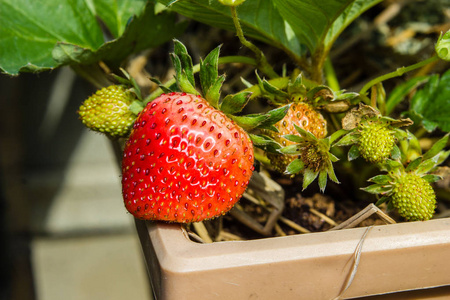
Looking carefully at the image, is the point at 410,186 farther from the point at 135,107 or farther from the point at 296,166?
the point at 135,107

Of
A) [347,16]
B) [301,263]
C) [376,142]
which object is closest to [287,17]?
[347,16]

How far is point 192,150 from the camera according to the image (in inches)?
20.8

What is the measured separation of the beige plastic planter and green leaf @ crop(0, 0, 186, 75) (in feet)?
0.92

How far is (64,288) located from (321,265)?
5.56 ft

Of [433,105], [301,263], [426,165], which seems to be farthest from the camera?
[433,105]

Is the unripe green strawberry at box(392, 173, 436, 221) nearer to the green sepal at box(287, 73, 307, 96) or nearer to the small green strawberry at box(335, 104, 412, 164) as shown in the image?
the small green strawberry at box(335, 104, 412, 164)

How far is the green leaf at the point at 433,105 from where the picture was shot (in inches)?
27.6

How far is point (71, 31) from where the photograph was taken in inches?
30.5

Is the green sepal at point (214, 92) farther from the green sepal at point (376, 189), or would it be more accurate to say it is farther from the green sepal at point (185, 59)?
the green sepal at point (376, 189)

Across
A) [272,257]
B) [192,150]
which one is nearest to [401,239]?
[272,257]

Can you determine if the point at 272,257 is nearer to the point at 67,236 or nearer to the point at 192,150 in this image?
the point at 192,150

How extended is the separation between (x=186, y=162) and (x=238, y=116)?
0.29 ft

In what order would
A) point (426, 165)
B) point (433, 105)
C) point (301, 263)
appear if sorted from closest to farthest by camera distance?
point (301, 263)
point (426, 165)
point (433, 105)

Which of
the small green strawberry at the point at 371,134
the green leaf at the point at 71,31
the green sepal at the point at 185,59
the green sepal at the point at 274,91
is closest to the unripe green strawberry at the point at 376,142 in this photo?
the small green strawberry at the point at 371,134
